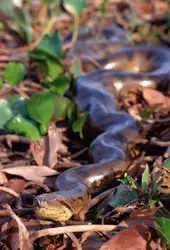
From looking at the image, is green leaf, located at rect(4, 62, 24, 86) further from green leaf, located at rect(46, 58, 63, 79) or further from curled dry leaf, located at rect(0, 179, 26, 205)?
curled dry leaf, located at rect(0, 179, 26, 205)

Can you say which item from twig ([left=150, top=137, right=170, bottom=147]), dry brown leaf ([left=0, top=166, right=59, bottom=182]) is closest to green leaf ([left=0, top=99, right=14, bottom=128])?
dry brown leaf ([left=0, top=166, right=59, bottom=182])

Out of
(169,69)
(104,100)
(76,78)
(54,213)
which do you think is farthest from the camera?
(169,69)

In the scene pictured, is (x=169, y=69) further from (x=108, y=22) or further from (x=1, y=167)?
(x=108, y=22)

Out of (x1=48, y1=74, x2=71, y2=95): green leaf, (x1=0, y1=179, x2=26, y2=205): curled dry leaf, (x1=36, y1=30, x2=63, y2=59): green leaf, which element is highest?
(x1=36, y1=30, x2=63, y2=59): green leaf

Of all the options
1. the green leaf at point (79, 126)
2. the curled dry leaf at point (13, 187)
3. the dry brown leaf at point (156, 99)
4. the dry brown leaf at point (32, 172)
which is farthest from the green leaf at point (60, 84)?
the curled dry leaf at point (13, 187)

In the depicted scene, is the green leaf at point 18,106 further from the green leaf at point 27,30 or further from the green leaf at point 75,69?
the green leaf at point 27,30

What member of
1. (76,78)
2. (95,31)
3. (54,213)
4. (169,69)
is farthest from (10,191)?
(95,31)

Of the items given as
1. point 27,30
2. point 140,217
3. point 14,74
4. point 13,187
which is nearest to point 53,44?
point 14,74
